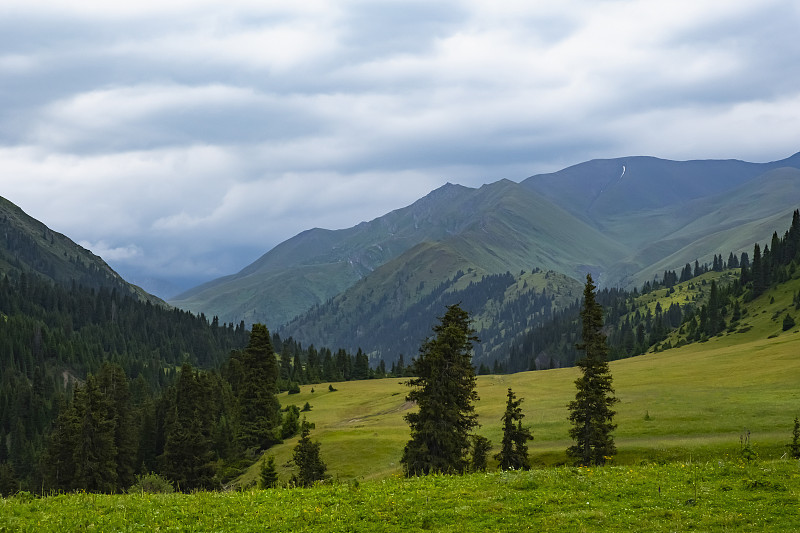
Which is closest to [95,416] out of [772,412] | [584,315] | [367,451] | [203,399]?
[203,399]

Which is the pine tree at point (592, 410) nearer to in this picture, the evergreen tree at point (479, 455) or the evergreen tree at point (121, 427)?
the evergreen tree at point (479, 455)

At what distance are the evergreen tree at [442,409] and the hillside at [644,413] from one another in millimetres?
7704

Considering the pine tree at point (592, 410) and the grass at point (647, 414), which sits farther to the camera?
the grass at point (647, 414)

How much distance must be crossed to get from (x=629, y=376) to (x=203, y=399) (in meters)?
76.7

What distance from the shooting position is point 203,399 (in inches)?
3674

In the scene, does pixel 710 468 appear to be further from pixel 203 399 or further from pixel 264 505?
pixel 203 399

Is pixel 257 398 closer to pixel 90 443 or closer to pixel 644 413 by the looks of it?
pixel 90 443

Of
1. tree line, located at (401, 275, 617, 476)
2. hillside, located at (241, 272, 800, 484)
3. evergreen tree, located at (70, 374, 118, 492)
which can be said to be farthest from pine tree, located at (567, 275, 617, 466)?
evergreen tree, located at (70, 374, 118, 492)

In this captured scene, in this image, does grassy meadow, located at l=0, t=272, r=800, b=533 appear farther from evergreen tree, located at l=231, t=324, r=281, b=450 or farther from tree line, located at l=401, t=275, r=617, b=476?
evergreen tree, located at l=231, t=324, r=281, b=450

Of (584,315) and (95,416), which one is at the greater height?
(584,315)

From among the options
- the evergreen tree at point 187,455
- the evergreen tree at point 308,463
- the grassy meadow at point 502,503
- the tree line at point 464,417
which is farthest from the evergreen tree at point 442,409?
the evergreen tree at point 187,455

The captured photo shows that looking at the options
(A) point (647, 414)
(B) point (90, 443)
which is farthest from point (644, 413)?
(B) point (90, 443)

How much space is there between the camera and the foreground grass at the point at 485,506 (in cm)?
2056

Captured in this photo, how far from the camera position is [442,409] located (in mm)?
49312
